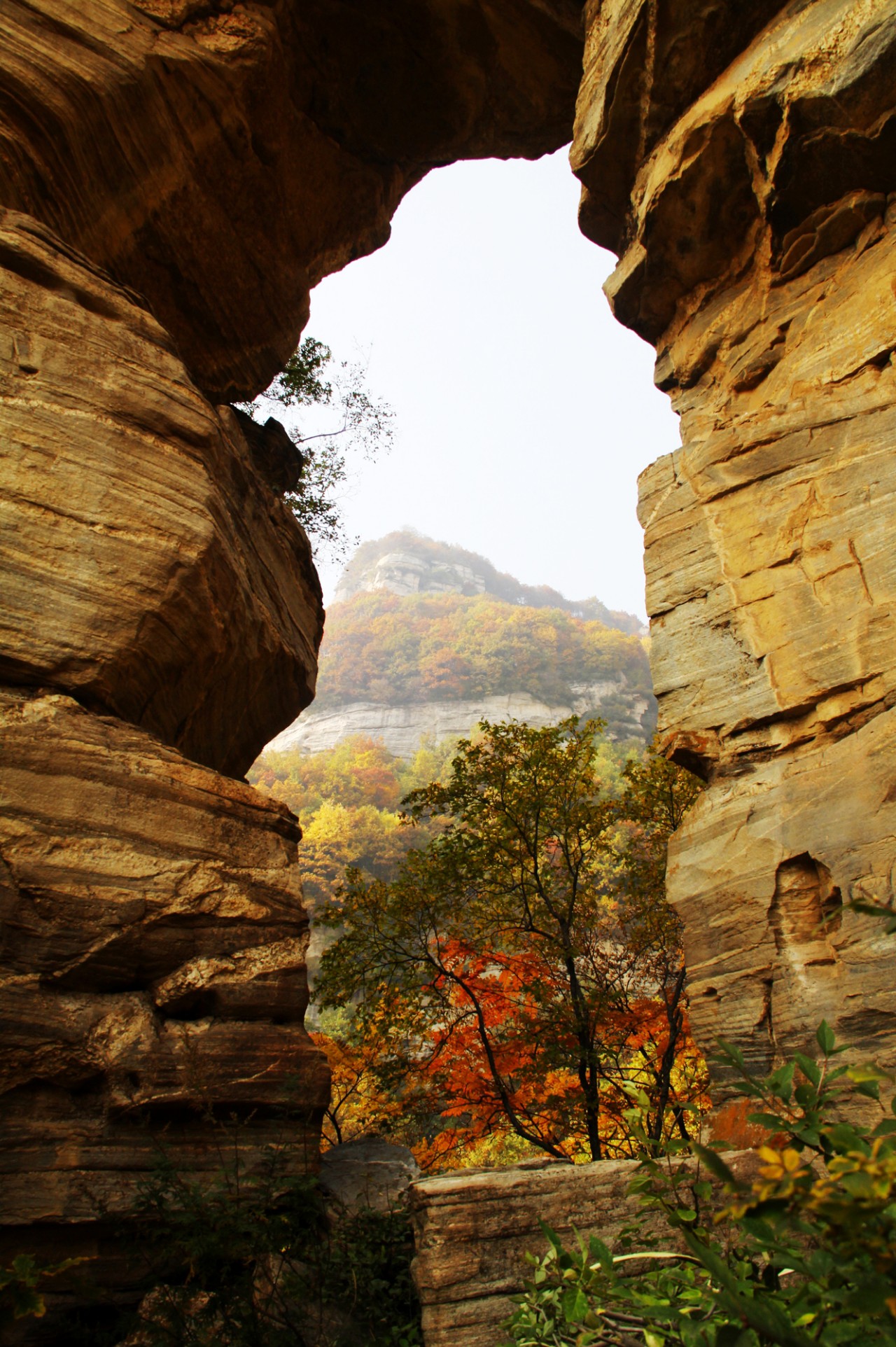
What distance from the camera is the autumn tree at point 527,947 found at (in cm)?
921

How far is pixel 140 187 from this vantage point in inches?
325

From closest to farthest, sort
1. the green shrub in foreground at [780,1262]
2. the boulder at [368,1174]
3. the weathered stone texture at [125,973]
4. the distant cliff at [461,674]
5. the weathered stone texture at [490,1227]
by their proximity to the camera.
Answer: the green shrub in foreground at [780,1262]
the weathered stone texture at [490,1227]
the weathered stone texture at [125,973]
the boulder at [368,1174]
the distant cliff at [461,674]

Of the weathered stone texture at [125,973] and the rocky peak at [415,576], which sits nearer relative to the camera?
the weathered stone texture at [125,973]

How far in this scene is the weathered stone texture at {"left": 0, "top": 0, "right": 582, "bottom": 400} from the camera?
743 cm

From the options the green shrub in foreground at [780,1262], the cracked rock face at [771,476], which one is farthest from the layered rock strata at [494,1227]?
the cracked rock face at [771,476]

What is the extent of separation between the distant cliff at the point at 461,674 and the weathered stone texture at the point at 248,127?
169 feet

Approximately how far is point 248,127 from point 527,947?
11361 millimetres

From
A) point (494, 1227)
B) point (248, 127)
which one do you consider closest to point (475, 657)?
point (248, 127)

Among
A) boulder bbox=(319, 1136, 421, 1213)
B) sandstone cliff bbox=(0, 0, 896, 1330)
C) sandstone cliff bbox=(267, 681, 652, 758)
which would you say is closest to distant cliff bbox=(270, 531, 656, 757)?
sandstone cliff bbox=(267, 681, 652, 758)

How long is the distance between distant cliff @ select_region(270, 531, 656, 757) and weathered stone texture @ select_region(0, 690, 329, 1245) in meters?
56.7

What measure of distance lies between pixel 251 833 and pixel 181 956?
3.37ft

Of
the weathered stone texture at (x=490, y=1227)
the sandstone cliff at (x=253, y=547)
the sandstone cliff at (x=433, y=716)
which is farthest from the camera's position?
the sandstone cliff at (x=433, y=716)

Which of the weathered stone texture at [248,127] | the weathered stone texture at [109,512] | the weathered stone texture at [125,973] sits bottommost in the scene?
the weathered stone texture at [125,973]

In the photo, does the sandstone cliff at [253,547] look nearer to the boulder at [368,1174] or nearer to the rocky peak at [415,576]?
the boulder at [368,1174]
